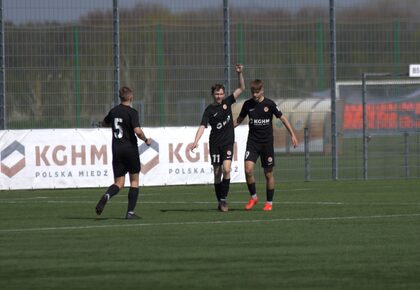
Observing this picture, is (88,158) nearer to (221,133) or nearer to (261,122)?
(221,133)

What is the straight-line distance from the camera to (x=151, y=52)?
30.5m

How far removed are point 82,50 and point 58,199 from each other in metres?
6.07

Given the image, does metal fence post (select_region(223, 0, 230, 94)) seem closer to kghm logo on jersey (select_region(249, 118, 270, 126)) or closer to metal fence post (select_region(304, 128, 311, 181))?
metal fence post (select_region(304, 128, 311, 181))

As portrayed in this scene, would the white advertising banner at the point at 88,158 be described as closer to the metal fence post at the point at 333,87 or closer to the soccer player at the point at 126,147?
the metal fence post at the point at 333,87

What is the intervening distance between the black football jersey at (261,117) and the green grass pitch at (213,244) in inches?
46.1

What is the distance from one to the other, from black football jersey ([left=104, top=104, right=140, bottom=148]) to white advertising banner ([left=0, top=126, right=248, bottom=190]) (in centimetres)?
921

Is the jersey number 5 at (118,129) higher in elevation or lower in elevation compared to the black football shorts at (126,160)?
higher

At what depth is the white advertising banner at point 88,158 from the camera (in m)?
27.6

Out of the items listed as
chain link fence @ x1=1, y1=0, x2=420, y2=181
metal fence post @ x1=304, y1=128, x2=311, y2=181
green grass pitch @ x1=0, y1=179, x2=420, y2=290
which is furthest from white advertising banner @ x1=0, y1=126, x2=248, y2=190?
green grass pitch @ x1=0, y1=179, x2=420, y2=290

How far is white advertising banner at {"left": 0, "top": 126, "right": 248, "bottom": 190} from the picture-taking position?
27.6m

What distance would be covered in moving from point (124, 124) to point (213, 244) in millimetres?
4474

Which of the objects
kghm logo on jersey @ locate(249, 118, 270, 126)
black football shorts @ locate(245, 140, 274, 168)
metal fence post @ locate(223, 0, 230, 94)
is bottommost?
black football shorts @ locate(245, 140, 274, 168)

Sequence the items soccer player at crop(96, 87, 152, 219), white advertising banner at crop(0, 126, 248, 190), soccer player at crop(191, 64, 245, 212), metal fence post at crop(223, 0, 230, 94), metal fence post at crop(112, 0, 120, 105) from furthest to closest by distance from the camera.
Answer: metal fence post at crop(223, 0, 230, 94) → metal fence post at crop(112, 0, 120, 105) → white advertising banner at crop(0, 126, 248, 190) → soccer player at crop(191, 64, 245, 212) → soccer player at crop(96, 87, 152, 219)

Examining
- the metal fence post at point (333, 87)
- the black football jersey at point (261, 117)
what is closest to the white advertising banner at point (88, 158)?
the metal fence post at point (333, 87)
